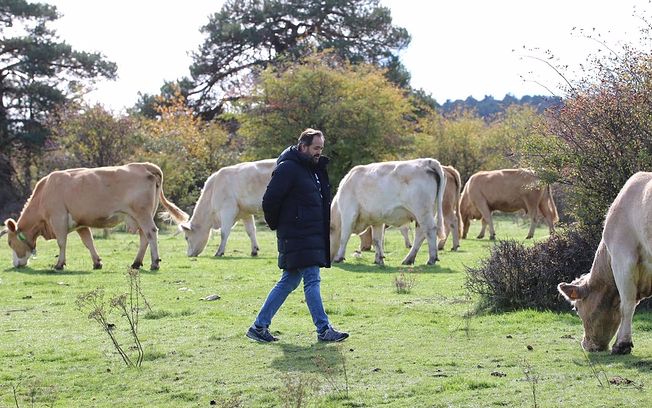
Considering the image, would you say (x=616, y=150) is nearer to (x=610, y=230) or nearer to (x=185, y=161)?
(x=610, y=230)

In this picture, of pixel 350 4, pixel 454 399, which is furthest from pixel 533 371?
pixel 350 4

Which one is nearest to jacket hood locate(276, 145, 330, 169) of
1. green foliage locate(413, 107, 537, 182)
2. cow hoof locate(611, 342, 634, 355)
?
cow hoof locate(611, 342, 634, 355)

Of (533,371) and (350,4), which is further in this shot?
(350,4)

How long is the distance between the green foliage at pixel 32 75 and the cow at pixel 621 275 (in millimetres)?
45718

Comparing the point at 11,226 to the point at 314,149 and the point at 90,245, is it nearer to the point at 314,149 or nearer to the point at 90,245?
the point at 90,245

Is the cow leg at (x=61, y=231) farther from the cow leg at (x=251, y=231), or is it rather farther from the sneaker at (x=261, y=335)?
the sneaker at (x=261, y=335)

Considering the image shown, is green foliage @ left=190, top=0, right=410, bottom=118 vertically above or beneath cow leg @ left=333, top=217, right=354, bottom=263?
above

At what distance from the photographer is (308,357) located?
→ 9367 millimetres

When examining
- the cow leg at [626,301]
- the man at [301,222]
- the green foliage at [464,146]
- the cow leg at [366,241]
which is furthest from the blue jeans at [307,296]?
the green foliage at [464,146]

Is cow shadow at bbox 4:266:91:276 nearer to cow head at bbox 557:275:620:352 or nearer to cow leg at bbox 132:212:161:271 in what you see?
cow leg at bbox 132:212:161:271

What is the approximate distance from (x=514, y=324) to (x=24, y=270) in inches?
451

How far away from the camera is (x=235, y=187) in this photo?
919 inches

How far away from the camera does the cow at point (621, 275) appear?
29.0 ft

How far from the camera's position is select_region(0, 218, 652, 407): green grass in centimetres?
764
